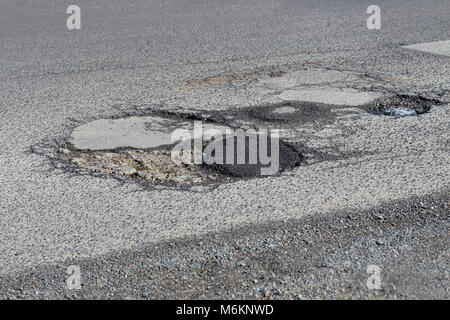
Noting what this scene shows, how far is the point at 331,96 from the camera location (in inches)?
228

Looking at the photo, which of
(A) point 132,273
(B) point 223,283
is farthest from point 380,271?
(A) point 132,273

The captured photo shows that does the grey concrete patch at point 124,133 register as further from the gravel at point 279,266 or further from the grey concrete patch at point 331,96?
the gravel at point 279,266

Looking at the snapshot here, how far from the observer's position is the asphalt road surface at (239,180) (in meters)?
3.11

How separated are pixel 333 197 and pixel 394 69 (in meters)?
3.27

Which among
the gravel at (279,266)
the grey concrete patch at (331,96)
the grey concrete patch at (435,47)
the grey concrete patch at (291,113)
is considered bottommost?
the gravel at (279,266)

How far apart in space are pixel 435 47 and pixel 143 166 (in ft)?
15.8

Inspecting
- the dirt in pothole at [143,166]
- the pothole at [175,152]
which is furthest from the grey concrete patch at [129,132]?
the dirt in pothole at [143,166]

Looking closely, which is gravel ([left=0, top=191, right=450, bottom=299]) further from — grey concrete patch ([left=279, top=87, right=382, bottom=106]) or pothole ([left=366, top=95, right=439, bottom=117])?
grey concrete patch ([left=279, top=87, right=382, bottom=106])

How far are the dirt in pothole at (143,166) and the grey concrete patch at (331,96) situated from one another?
Result: 1762 millimetres

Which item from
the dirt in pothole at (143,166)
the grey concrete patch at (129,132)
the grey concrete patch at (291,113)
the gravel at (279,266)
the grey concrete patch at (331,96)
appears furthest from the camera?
the grey concrete patch at (331,96)

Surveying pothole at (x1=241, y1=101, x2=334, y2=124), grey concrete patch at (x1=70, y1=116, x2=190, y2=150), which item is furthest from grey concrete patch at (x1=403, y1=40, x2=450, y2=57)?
grey concrete patch at (x1=70, y1=116, x2=190, y2=150)

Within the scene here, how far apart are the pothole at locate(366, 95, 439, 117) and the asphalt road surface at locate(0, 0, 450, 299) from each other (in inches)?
1.1

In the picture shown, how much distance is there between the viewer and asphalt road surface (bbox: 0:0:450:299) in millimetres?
3107
